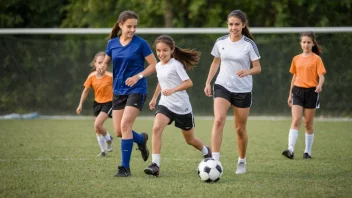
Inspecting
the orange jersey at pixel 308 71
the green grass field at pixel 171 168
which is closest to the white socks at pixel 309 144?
the green grass field at pixel 171 168

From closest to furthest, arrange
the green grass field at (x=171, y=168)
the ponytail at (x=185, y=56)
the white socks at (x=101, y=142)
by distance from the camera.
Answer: the green grass field at (x=171, y=168) → the ponytail at (x=185, y=56) → the white socks at (x=101, y=142)

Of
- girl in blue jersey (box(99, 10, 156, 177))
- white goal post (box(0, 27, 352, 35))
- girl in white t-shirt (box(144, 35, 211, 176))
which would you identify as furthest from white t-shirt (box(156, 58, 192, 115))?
white goal post (box(0, 27, 352, 35))

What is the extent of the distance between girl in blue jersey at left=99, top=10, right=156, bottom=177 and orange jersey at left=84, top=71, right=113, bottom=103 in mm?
2417

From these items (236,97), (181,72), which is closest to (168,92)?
(181,72)

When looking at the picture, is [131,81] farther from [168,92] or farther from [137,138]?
[137,138]

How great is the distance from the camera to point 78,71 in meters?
17.5

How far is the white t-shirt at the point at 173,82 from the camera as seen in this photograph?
8062mm

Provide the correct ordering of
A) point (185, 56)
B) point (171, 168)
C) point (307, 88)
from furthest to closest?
point (307, 88), point (171, 168), point (185, 56)

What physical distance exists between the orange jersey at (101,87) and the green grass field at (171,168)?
83cm

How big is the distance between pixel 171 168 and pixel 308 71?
2879 mm

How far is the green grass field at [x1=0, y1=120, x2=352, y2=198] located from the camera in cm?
680

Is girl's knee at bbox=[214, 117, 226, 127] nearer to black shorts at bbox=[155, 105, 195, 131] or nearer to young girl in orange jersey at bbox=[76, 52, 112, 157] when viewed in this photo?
black shorts at bbox=[155, 105, 195, 131]

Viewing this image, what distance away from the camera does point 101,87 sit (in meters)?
10.8

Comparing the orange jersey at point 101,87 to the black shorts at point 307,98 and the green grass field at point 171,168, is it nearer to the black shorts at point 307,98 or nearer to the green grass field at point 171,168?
the green grass field at point 171,168
